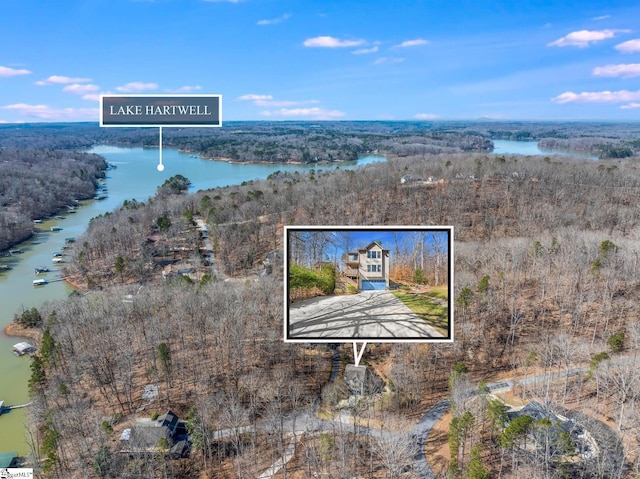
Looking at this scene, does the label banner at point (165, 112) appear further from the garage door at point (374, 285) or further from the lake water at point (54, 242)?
the lake water at point (54, 242)

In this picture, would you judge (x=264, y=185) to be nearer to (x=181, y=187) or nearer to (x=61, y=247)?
(x=181, y=187)

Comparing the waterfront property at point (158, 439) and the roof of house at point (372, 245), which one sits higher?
the roof of house at point (372, 245)

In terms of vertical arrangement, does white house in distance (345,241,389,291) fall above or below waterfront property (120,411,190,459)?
above

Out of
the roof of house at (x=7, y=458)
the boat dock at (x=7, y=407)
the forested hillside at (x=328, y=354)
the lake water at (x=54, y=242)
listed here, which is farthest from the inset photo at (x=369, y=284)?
the boat dock at (x=7, y=407)

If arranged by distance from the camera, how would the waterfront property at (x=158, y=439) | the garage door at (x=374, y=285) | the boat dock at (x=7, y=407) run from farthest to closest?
the boat dock at (x=7, y=407) < the waterfront property at (x=158, y=439) < the garage door at (x=374, y=285)

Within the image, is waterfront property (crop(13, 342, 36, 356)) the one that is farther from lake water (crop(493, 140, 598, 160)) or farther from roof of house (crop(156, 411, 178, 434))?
lake water (crop(493, 140, 598, 160))

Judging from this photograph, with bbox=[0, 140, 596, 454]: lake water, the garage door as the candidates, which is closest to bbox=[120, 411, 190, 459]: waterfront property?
bbox=[0, 140, 596, 454]: lake water

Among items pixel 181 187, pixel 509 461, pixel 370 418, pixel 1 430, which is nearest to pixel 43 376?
pixel 1 430
